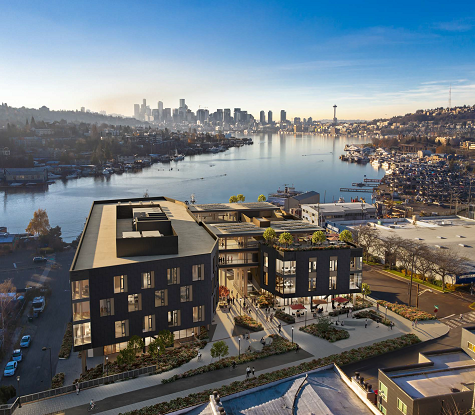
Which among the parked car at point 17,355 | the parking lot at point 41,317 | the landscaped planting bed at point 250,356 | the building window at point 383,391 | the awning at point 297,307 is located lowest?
the parking lot at point 41,317

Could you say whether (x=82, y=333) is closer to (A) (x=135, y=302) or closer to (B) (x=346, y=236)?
(A) (x=135, y=302)

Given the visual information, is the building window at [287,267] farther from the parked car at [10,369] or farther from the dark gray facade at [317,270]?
the parked car at [10,369]

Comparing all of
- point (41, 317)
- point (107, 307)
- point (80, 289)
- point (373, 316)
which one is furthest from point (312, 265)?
point (41, 317)

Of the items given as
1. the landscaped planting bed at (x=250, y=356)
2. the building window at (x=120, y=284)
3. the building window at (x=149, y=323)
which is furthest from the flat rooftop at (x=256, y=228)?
the building window at (x=120, y=284)

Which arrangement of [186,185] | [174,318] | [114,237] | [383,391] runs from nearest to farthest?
[383,391]
[174,318]
[114,237]
[186,185]

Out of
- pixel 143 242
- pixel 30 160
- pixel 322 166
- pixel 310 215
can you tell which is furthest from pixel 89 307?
pixel 322 166

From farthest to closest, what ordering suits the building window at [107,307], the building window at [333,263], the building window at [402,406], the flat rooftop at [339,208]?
the flat rooftop at [339,208] < the building window at [333,263] < the building window at [107,307] < the building window at [402,406]
